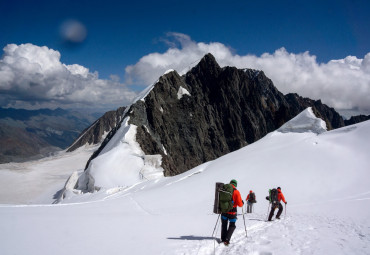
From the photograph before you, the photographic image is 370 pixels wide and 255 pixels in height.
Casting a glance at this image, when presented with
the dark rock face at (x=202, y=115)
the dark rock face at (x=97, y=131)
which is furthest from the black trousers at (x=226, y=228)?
the dark rock face at (x=97, y=131)

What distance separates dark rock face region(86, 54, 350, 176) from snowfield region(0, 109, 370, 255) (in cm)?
2135

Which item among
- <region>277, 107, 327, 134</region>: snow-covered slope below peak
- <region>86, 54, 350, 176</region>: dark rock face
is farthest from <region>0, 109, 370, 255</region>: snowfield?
<region>86, 54, 350, 176</region>: dark rock face

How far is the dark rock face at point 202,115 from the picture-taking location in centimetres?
5609

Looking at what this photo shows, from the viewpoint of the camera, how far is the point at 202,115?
7525 cm

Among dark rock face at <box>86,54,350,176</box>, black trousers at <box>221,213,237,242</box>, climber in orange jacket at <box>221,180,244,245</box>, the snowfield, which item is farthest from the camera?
dark rock face at <box>86,54,350,176</box>

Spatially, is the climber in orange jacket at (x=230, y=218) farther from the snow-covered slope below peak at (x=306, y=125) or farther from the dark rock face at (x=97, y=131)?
the dark rock face at (x=97, y=131)

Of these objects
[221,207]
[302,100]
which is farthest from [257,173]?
[302,100]

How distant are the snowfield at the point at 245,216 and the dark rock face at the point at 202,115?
21.3 meters

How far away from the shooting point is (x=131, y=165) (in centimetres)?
3484

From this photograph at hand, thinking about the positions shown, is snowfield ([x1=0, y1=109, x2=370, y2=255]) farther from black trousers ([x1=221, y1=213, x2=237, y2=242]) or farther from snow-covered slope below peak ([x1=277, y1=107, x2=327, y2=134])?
snow-covered slope below peak ([x1=277, y1=107, x2=327, y2=134])

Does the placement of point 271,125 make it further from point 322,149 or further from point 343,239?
point 343,239

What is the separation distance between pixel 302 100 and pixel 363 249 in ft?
655

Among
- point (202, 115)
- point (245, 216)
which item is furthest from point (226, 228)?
point (202, 115)

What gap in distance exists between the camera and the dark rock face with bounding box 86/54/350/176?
2208 inches
